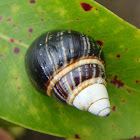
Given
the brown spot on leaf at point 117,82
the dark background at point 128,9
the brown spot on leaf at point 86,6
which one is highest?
the brown spot on leaf at point 86,6

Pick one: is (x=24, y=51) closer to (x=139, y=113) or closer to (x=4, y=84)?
(x=4, y=84)

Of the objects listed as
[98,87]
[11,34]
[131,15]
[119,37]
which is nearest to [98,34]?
[119,37]

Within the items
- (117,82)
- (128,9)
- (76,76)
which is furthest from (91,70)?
(128,9)

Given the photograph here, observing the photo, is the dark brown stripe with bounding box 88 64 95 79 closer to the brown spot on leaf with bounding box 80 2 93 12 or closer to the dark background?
the brown spot on leaf with bounding box 80 2 93 12

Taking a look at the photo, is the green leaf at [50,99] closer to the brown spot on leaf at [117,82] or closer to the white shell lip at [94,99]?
the brown spot on leaf at [117,82]

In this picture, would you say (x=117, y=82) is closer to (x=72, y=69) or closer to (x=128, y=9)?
(x=72, y=69)

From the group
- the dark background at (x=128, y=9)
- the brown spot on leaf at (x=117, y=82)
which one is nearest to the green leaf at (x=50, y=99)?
the brown spot on leaf at (x=117, y=82)

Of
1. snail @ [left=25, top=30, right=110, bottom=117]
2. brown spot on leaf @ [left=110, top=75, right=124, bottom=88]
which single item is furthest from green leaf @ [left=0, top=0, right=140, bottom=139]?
snail @ [left=25, top=30, right=110, bottom=117]
